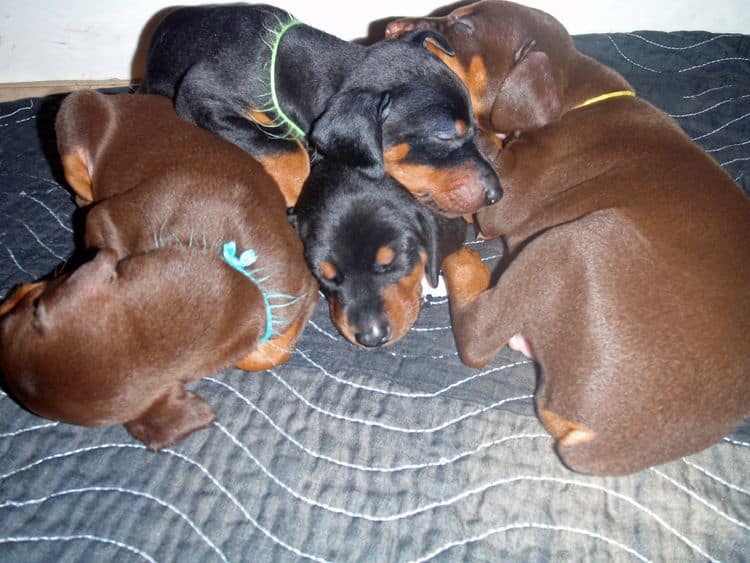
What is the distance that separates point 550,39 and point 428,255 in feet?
4.57

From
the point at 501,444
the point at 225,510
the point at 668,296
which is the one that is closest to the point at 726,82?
the point at 668,296

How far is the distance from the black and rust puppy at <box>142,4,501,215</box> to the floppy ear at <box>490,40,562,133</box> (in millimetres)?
308

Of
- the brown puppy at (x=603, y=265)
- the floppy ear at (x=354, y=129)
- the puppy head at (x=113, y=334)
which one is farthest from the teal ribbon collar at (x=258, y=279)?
the brown puppy at (x=603, y=265)

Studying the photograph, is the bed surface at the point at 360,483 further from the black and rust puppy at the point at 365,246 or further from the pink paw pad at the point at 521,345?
the black and rust puppy at the point at 365,246

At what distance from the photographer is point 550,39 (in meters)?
3.50

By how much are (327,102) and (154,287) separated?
1265 mm

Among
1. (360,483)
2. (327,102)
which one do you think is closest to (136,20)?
(327,102)

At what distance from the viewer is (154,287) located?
2.18 meters

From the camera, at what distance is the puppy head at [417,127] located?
2.84 m

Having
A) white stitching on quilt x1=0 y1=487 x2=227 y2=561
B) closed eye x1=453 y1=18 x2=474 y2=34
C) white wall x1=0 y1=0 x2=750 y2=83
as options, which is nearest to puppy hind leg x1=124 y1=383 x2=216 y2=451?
white stitching on quilt x1=0 y1=487 x2=227 y2=561

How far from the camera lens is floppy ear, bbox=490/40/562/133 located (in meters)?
3.28

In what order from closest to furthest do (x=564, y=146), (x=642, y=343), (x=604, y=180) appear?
(x=642, y=343), (x=604, y=180), (x=564, y=146)

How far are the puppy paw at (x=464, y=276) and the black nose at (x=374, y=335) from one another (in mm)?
404

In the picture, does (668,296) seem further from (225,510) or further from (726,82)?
(726,82)
